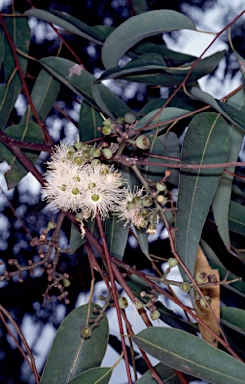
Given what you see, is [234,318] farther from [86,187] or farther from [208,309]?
[86,187]

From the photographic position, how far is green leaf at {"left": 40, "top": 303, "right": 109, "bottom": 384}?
2.11ft

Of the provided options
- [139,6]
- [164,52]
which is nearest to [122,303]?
[164,52]

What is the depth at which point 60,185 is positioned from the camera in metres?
0.62

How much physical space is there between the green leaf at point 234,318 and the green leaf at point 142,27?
376 millimetres

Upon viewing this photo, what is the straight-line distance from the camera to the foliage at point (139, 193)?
583 mm

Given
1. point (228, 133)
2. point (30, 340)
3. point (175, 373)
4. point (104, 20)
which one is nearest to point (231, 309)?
point (175, 373)

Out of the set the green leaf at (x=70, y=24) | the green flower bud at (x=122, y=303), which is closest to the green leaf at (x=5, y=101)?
the green leaf at (x=70, y=24)

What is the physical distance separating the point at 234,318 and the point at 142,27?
402mm

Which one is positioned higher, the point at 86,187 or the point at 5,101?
the point at 5,101

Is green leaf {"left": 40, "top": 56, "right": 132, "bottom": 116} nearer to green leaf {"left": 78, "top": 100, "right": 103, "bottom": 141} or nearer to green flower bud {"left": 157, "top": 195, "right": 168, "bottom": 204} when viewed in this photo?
green leaf {"left": 78, "top": 100, "right": 103, "bottom": 141}

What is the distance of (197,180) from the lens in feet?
2.15

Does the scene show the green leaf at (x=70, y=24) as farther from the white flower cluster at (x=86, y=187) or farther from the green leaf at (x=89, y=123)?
the white flower cluster at (x=86, y=187)

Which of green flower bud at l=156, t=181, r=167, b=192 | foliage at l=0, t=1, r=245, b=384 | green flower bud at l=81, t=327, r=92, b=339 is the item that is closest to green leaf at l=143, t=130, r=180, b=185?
foliage at l=0, t=1, r=245, b=384

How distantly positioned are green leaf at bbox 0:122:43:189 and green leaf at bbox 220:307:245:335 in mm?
323
